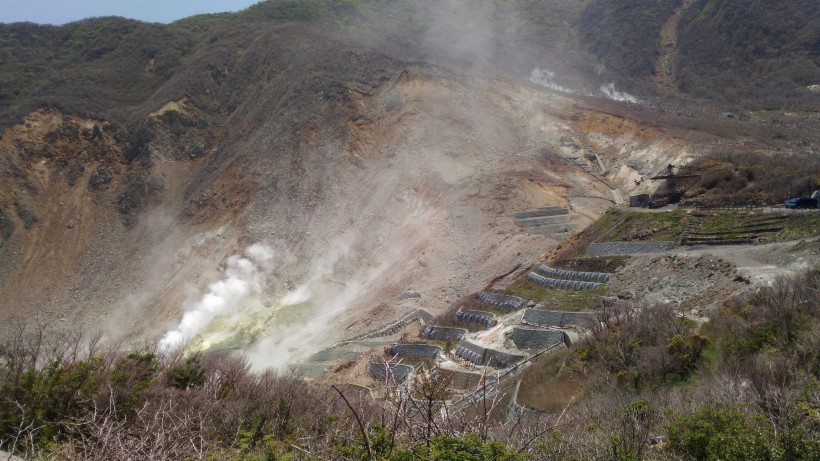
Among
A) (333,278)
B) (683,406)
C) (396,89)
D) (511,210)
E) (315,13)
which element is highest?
(315,13)

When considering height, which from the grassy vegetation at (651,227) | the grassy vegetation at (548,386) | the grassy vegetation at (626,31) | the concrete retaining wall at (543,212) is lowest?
the concrete retaining wall at (543,212)

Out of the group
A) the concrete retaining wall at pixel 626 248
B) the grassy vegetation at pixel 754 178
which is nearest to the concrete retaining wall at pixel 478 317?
the concrete retaining wall at pixel 626 248

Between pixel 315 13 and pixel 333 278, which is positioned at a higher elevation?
pixel 315 13

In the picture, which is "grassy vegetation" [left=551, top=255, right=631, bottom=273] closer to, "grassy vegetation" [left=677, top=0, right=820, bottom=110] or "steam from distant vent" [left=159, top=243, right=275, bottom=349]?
"steam from distant vent" [left=159, top=243, right=275, bottom=349]

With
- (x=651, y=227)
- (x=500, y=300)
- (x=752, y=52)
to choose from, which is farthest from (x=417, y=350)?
(x=752, y=52)

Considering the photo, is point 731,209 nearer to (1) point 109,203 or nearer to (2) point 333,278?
(2) point 333,278

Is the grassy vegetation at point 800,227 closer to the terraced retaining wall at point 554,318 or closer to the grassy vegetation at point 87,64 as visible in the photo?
the terraced retaining wall at point 554,318

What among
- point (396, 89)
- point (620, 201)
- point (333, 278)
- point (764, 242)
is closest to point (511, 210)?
point (620, 201)
